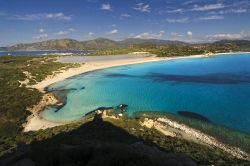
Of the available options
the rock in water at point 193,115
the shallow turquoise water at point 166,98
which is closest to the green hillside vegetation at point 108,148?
the rock in water at point 193,115

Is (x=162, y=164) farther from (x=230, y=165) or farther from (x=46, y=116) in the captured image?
(x=46, y=116)

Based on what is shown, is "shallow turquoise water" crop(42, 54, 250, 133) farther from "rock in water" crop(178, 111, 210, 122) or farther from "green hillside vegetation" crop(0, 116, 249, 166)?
"green hillside vegetation" crop(0, 116, 249, 166)

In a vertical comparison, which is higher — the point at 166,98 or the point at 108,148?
the point at 108,148

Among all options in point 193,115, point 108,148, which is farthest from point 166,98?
point 108,148

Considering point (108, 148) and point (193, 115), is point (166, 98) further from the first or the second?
point (108, 148)

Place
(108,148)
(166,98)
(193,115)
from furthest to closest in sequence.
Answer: (166,98)
(193,115)
(108,148)

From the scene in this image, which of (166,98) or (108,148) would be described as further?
(166,98)

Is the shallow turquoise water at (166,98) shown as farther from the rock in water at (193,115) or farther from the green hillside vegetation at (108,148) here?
the green hillside vegetation at (108,148)

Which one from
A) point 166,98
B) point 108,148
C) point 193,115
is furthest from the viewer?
point 166,98

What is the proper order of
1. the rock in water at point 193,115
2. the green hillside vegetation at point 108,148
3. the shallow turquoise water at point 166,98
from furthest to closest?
1. the shallow turquoise water at point 166,98
2. the rock in water at point 193,115
3. the green hillside vegetation at point 108,148

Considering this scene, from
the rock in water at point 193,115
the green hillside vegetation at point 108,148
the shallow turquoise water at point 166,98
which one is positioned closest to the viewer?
the green hillside vegetation at point 108,148

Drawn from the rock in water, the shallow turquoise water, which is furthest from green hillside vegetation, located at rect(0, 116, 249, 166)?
the shallow turquoise water
